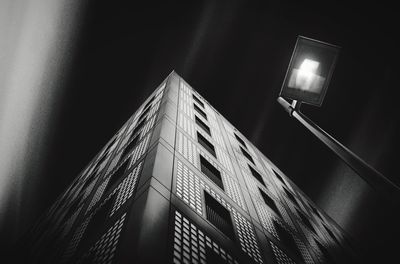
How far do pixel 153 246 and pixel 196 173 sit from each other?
289 centimetres

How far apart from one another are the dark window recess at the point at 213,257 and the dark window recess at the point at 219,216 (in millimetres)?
793

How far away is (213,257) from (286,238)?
4276 millimetres

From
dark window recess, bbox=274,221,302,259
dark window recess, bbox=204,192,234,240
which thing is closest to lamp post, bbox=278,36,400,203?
dark window recess, bbox=204,192,234,240

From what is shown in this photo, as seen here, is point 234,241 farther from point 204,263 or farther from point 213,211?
point 204,263

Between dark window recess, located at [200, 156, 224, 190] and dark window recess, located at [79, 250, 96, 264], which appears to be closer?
dark window recess, located at [79, 250, 96, 264]

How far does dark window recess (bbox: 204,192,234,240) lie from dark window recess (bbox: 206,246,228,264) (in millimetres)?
793

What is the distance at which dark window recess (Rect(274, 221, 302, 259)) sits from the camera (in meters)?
6.64

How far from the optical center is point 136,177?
4723mm

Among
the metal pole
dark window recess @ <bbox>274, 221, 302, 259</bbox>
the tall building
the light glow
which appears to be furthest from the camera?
dark window recess @ <bbox>274, 221, 302, 259</bbox>

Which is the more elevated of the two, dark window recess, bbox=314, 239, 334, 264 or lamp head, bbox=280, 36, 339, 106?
lamp head, bbox=280, 36, 339, 106

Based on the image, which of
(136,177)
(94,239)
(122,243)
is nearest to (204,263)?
(122,243)

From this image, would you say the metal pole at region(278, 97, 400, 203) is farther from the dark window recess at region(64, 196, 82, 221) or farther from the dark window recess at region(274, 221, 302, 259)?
the dark window recess at region(64, 196, 82, 221)

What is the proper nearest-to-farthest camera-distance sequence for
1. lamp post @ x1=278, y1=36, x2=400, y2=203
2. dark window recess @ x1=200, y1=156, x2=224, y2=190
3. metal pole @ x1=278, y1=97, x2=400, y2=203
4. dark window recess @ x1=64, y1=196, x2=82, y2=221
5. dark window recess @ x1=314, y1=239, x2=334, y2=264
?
metal pole @ x1=278, y1=97, x2=400, y2=203 → lamp post @ x1=278, y1=36, x2=400, y2=203 → dark window recess @ x1=200, y1=156, x2=224, y2=190 → dark window recess @ x1=64, y1=196, x2=82, y2=221 → dark window recess @ x1=314, y1=239, x2=334, y2=264

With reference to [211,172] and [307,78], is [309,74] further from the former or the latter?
[211,172]
